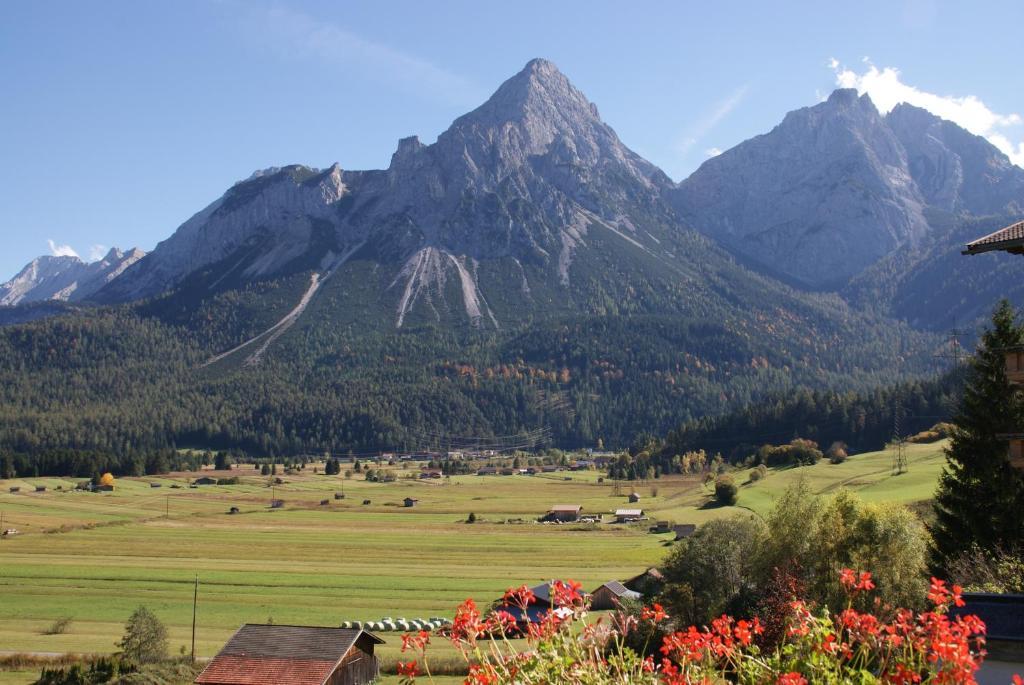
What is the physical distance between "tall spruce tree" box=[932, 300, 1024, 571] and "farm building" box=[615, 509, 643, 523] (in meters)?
81.2

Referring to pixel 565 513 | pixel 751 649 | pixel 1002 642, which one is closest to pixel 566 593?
pixel 751 649

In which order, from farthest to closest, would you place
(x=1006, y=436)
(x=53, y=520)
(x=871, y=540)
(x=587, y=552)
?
(x=53, y=520)
(x=587, y=552)
(x=871, y=540)
(x=1006, y=436)

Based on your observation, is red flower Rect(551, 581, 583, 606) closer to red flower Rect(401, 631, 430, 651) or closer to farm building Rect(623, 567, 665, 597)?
red flower Rect(401, 631, 430, 651)

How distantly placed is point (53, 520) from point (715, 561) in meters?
102

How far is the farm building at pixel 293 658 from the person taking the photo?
4791 cm

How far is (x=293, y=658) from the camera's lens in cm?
4950

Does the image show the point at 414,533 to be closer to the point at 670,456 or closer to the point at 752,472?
the point at 752,472

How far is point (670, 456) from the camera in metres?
197

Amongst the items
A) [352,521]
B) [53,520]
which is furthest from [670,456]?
[53,520]

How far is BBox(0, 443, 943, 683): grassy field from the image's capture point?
69.6 metres

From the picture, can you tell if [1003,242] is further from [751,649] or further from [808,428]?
[808,428]

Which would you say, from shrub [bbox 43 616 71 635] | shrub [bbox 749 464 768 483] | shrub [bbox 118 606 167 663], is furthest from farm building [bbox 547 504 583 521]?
shrub [bbox 118 606 167 663]

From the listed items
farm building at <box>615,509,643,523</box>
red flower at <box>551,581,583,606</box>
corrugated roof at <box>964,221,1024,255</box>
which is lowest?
farm building at <box>615,509,643,523</box>

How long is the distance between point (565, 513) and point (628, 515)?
1022 centimetres
